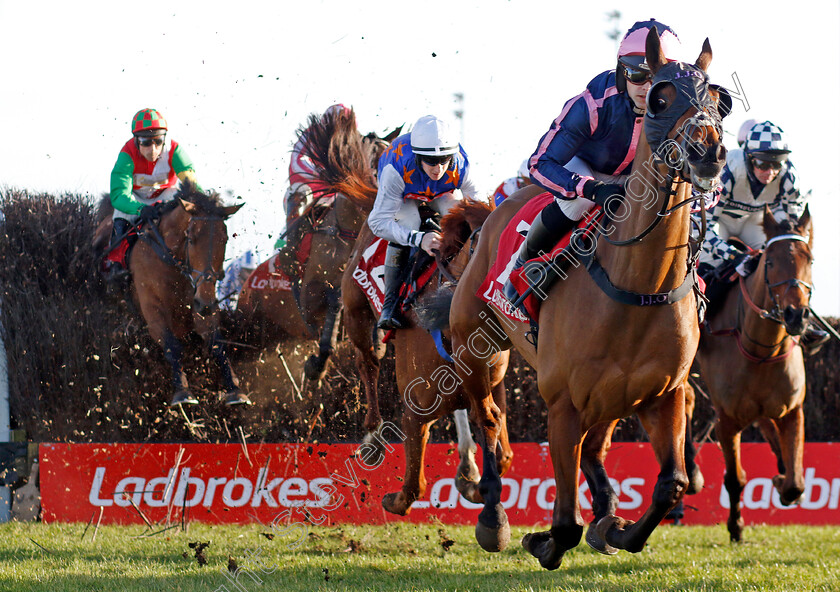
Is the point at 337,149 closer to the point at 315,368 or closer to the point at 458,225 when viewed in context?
the point at 315,368

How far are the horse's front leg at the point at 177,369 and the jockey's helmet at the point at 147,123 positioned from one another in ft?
5.52

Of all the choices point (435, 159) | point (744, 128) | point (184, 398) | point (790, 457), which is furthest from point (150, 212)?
point (744, 128)

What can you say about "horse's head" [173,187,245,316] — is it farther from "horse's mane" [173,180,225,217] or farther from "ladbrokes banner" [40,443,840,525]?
"ladbrokes banner" [40,443,840,525]

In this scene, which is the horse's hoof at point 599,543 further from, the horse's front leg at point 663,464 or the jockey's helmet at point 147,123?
the jockey's helmet at point 147,123

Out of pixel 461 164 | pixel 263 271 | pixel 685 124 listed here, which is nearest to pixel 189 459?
pixel 263 271

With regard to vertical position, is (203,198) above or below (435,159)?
below

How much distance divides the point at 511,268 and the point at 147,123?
463cm

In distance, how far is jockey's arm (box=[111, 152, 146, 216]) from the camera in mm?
7734

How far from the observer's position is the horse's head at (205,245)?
7.27m

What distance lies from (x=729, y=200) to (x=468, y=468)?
3199mm

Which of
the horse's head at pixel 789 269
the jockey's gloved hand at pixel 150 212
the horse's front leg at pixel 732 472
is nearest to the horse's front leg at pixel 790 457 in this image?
the horse's front leg at pixel 732 472

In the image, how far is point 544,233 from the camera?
13.0 feet

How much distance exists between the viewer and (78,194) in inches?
334

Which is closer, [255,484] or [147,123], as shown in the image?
[255,484]
